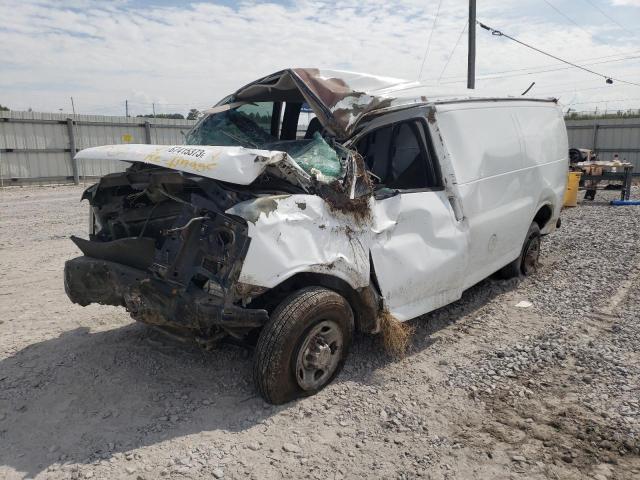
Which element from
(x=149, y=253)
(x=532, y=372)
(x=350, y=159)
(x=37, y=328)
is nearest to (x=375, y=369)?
(x=532, y=372)

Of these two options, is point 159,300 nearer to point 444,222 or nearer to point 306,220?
point 306,220

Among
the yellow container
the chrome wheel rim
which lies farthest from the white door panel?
the yellow container

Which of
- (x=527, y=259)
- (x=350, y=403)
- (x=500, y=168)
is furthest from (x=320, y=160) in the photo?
(x=527, y=259)

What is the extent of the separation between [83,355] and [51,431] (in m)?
1.04

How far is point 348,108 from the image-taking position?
4.05 meters

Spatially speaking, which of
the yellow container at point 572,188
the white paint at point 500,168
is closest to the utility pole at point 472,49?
the yellow container at point 572,188

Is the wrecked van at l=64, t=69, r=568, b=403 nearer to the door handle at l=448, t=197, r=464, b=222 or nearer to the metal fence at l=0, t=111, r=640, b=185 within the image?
the door handle at l=448, t=197, r=464, b=222

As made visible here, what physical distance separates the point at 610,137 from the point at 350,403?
24849 mm

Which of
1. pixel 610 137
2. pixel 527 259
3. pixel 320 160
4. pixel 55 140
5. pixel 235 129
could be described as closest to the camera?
pixel 320 160

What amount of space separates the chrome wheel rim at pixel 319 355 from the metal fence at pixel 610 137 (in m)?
23.7

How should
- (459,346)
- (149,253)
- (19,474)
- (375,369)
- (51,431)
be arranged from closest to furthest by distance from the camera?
(19,474)
(51,431)
(149,253)
(375,369)
(459,346)

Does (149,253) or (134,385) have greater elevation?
(149,253)

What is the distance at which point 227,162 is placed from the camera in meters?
3.22

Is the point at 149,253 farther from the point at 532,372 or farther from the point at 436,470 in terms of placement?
the point at 532,372
